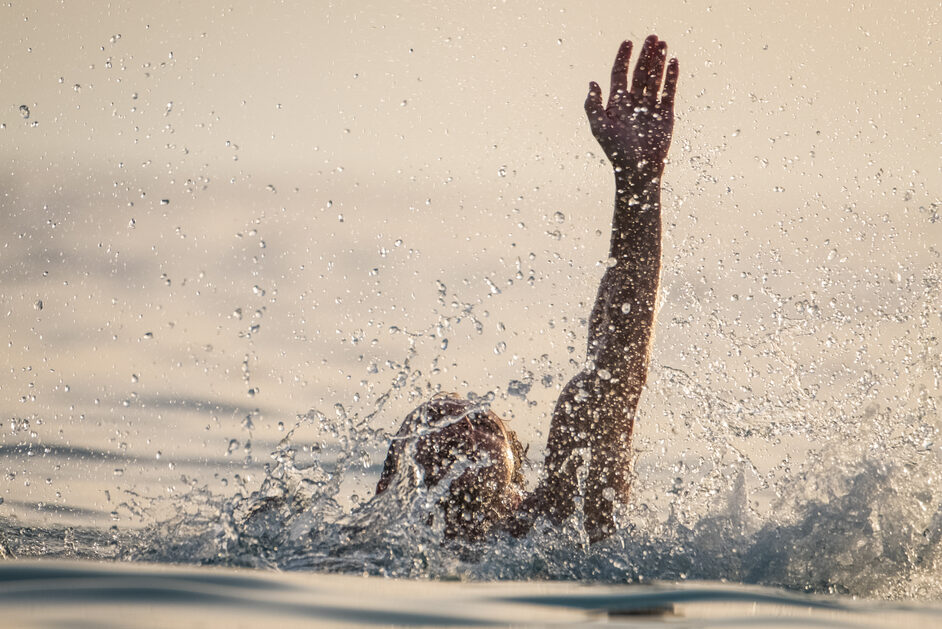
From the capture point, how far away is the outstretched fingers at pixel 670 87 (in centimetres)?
430

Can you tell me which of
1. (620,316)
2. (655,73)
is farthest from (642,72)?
(620,316)

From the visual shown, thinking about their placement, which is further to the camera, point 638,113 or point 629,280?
point 638,113

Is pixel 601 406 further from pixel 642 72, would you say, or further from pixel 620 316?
pixel 642 72

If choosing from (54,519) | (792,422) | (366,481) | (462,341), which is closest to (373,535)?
(792,422)

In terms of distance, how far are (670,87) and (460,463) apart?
171 cm

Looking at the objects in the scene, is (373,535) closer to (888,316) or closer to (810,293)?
(888,316)

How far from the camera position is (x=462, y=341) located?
12.3 meters

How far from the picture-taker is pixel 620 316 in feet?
13.6

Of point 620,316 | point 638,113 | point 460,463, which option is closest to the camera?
point 460,463

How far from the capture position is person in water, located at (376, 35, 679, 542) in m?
3.98

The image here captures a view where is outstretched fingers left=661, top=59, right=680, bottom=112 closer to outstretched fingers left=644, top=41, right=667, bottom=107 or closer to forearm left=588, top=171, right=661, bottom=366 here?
outstretched fingers left=644, top=41, right=667, bottom=107

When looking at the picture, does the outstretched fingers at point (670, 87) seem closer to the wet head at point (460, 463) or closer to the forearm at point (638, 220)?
the forearm at point (638, 220)

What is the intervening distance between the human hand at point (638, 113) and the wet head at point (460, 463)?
1.15 metres

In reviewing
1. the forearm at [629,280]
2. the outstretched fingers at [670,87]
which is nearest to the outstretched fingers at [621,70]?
the outstretched fingers at [670,87]
